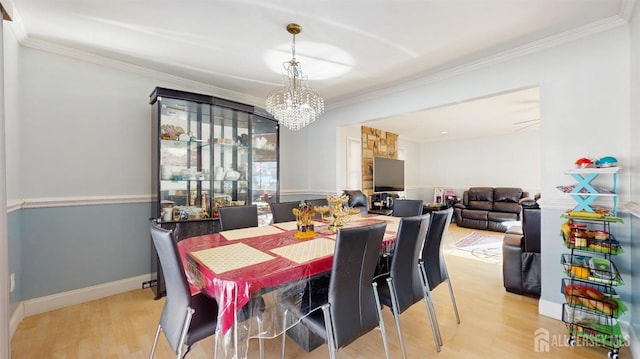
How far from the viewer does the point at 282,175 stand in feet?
14.4

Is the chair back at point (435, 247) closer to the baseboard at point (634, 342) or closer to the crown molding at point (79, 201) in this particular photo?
the baseboard at point (634, 342)

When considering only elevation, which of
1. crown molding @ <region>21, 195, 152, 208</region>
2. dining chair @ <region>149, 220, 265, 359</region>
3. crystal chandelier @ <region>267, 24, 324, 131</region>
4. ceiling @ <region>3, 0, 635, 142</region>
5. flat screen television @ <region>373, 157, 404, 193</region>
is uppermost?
ceiling @ <region>3, 0, 635, 142</region>

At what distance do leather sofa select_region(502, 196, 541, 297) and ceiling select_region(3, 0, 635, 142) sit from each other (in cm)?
164

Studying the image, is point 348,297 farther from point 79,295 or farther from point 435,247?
point 79,295

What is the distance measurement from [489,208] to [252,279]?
6526mm

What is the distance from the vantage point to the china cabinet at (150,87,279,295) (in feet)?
9.22

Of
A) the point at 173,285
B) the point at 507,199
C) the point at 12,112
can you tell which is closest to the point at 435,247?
the point at 173,285

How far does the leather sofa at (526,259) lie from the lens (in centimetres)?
255

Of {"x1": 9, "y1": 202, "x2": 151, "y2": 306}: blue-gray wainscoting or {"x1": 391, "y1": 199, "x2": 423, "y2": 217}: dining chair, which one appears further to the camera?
{"x1": 391, "y1": 199, "x2": 423, "y2": 217}: dining chair

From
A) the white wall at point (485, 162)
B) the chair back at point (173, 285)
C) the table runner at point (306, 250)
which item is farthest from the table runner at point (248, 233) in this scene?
the white wall at point (485, 162)

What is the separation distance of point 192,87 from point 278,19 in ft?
5.93

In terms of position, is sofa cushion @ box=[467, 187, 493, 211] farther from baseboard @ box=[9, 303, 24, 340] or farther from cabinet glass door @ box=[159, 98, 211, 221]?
baseboard @ box=[9, 303, 24, 340]

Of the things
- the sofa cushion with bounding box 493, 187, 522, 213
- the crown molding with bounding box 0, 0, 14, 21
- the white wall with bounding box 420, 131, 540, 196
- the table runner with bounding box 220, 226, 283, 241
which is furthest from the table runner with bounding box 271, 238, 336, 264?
the white wall with bounding box 420, 131, 540, 196

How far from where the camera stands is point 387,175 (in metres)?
5.87
